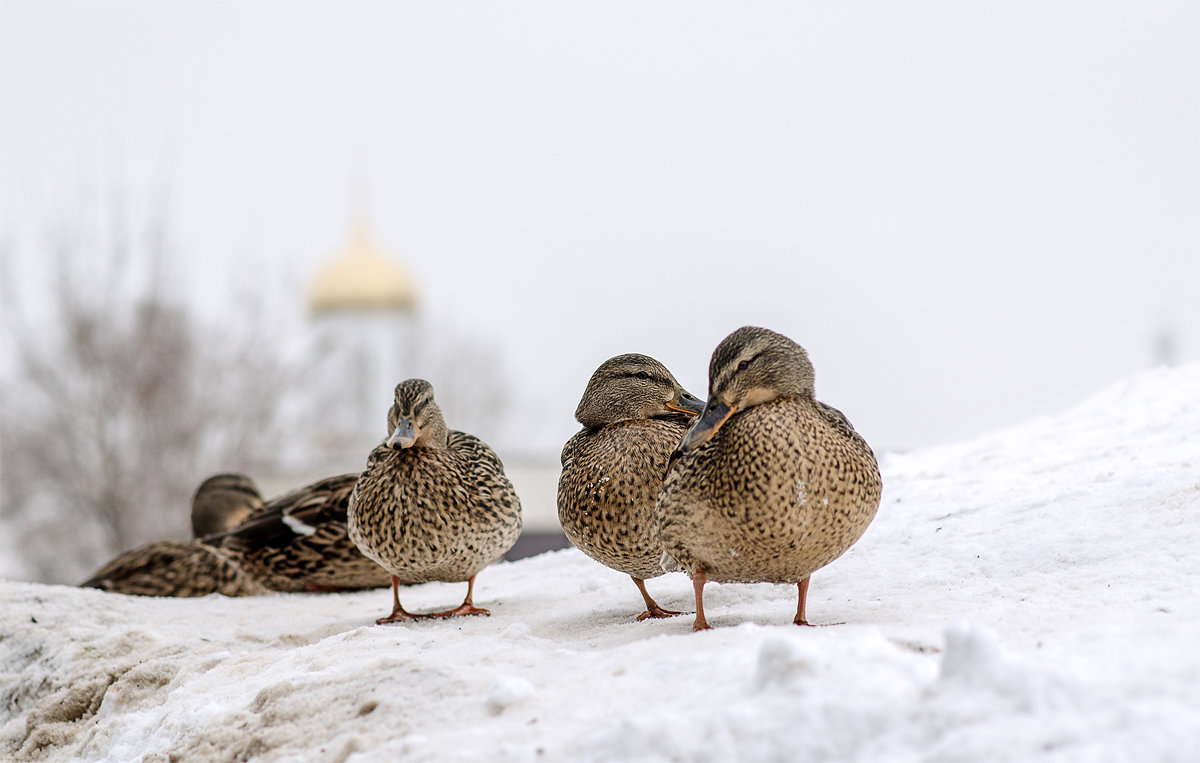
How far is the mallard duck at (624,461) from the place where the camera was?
411 centimetres

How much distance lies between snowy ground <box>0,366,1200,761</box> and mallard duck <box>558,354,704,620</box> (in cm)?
28

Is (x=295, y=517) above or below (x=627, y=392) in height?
below

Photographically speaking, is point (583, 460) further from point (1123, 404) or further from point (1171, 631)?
point (1123, 404)

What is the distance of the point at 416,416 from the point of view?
4887 millimetres

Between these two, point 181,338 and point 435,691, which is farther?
point 181,338

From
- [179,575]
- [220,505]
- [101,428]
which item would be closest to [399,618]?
[179,575]

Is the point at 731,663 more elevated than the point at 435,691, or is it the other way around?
the point at 731,663

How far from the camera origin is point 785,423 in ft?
11.2

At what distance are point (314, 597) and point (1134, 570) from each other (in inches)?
179

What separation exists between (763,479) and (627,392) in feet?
4.21

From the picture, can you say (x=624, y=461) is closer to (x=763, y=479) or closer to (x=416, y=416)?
(x=763, y=479)

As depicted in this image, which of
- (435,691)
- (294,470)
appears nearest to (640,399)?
(435,691)

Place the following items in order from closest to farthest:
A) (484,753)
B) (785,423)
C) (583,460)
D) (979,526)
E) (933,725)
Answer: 1. (933,725)
2. (484,753)
3. (785,423)
4. (583,460)
5. (979,526)

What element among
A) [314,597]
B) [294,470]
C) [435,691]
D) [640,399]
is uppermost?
[640,399]
